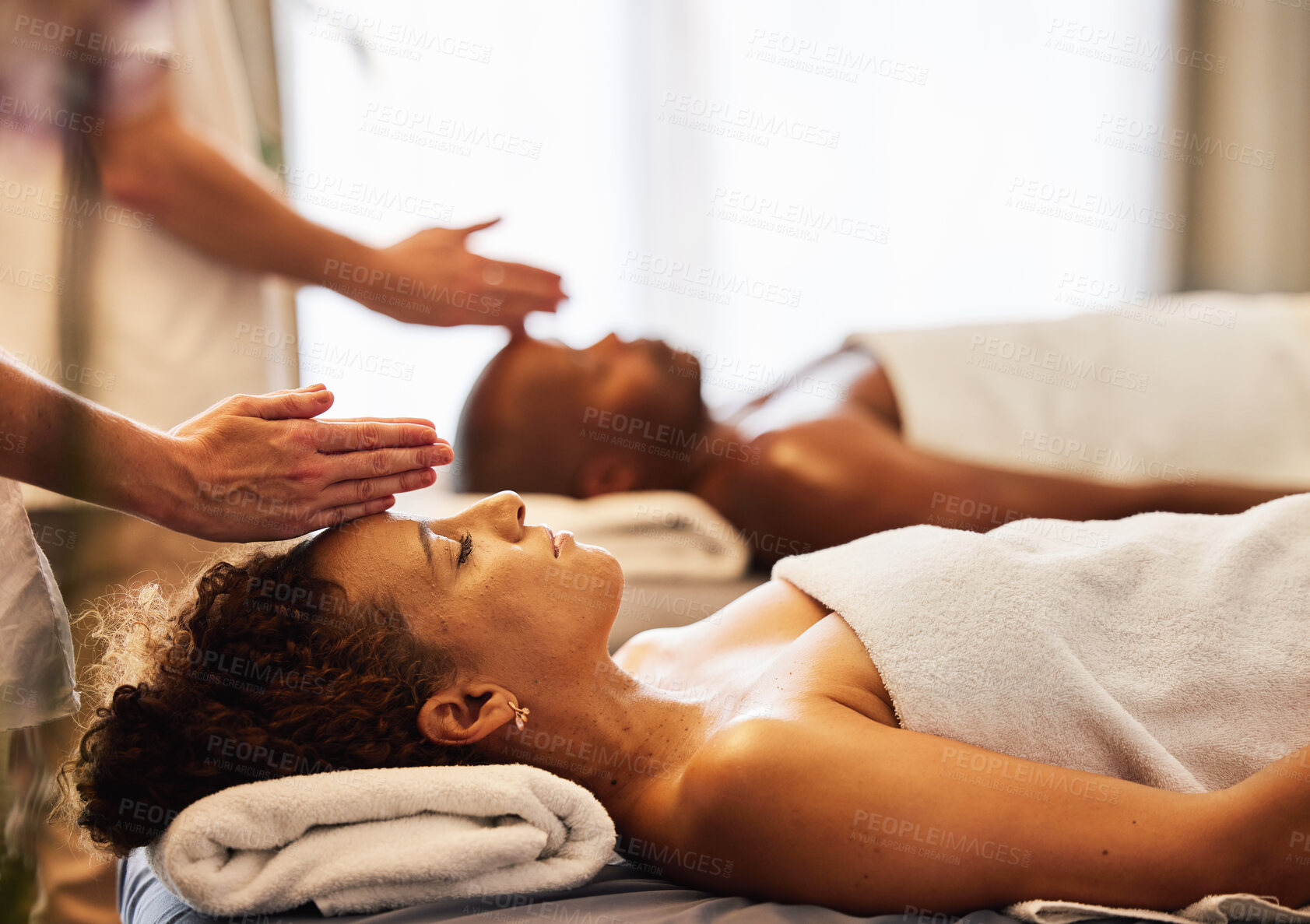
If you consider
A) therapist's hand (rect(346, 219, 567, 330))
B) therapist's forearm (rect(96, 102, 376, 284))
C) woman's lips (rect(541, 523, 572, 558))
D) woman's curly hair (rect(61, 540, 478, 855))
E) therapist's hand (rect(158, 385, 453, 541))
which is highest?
therapist's forearm (rect(96, 102, 376, 284))

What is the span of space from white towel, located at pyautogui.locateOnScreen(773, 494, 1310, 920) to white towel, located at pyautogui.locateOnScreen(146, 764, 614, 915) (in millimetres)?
434

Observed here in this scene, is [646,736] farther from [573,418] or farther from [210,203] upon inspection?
[210,203]

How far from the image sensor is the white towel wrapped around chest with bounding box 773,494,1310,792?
3.39 feet

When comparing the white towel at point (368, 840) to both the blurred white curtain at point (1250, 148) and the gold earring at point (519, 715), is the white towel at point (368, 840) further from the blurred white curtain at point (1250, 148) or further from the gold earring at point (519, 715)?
the blurred white curtain at point (1250, 148)

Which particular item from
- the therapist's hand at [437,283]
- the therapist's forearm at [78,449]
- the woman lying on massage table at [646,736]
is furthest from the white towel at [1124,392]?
the therapist's forearm at [78,449]

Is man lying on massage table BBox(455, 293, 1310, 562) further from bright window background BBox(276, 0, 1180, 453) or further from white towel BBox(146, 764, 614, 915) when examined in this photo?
white towel BBox(146, 764, 614, 915)

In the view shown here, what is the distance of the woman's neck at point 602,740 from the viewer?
44.3 inches

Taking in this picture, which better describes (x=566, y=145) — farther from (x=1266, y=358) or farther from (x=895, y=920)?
(x=895, y=920)

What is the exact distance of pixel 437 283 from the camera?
6.44 ft

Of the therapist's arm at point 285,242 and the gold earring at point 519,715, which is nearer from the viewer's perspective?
the gold earring at point 519,715

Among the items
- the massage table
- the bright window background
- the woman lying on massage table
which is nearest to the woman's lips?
the woman lying on massage table

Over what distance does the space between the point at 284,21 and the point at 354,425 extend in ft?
4.46

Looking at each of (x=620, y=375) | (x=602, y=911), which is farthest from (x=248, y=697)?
(x=620, y=375)

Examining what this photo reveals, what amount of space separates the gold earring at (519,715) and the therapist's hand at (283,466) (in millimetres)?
298
